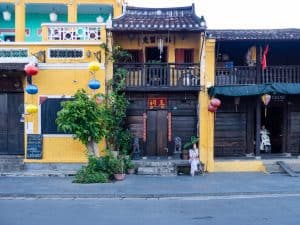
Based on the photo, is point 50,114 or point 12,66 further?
point 50,114

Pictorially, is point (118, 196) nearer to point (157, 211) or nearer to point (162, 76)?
point (157, 211)

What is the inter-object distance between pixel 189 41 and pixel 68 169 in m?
7.93

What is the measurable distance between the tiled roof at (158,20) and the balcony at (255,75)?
2.40 m

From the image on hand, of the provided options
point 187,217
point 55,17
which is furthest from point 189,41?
point 187,217

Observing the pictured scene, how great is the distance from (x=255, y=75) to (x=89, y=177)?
28.4ft

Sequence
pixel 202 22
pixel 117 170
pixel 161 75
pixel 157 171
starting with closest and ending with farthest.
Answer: pixel 117 170, pixel 157 171, pixel 202 22, pixel 161 75

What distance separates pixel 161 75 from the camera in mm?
18672

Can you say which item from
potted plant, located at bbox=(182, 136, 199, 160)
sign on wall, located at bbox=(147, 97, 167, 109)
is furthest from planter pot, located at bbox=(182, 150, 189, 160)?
sign on wall, located at bbox=(147, 97, 167, 109)

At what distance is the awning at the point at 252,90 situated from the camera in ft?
59.3

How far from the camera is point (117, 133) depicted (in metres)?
18.0

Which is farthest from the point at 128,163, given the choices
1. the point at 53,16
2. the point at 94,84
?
the point at 53,16

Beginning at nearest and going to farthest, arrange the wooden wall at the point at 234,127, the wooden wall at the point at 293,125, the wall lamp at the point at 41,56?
the wall lamp at the point at 41,56
the wooden wall at the point at 234,127
the wooden wall at the point at 293,125

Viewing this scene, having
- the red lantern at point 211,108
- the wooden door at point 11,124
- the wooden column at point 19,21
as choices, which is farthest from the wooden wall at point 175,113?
the wooden column at point 19,21

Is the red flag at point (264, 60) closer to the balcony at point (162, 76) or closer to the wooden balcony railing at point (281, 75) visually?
the wooden balcony railing at point (281, 75)
